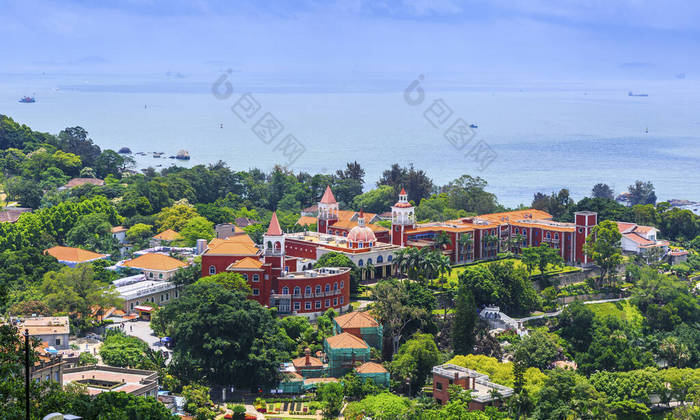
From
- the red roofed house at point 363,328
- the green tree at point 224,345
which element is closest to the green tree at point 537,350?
the red roofed house at point 363,328

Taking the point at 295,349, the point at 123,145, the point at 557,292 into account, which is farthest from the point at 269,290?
the point at 123,145

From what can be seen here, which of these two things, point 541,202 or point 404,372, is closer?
point 404,372

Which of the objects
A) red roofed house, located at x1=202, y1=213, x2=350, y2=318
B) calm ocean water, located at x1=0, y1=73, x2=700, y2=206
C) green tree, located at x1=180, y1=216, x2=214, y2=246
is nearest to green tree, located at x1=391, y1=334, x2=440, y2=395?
red roofed house, located at x1=202, y1=213, x2=350, y2=318

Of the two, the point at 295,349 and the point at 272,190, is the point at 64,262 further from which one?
the point at 272,190

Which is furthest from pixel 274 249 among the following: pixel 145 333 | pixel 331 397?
pixel 331 397

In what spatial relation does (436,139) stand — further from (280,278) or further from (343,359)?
(343,359)
